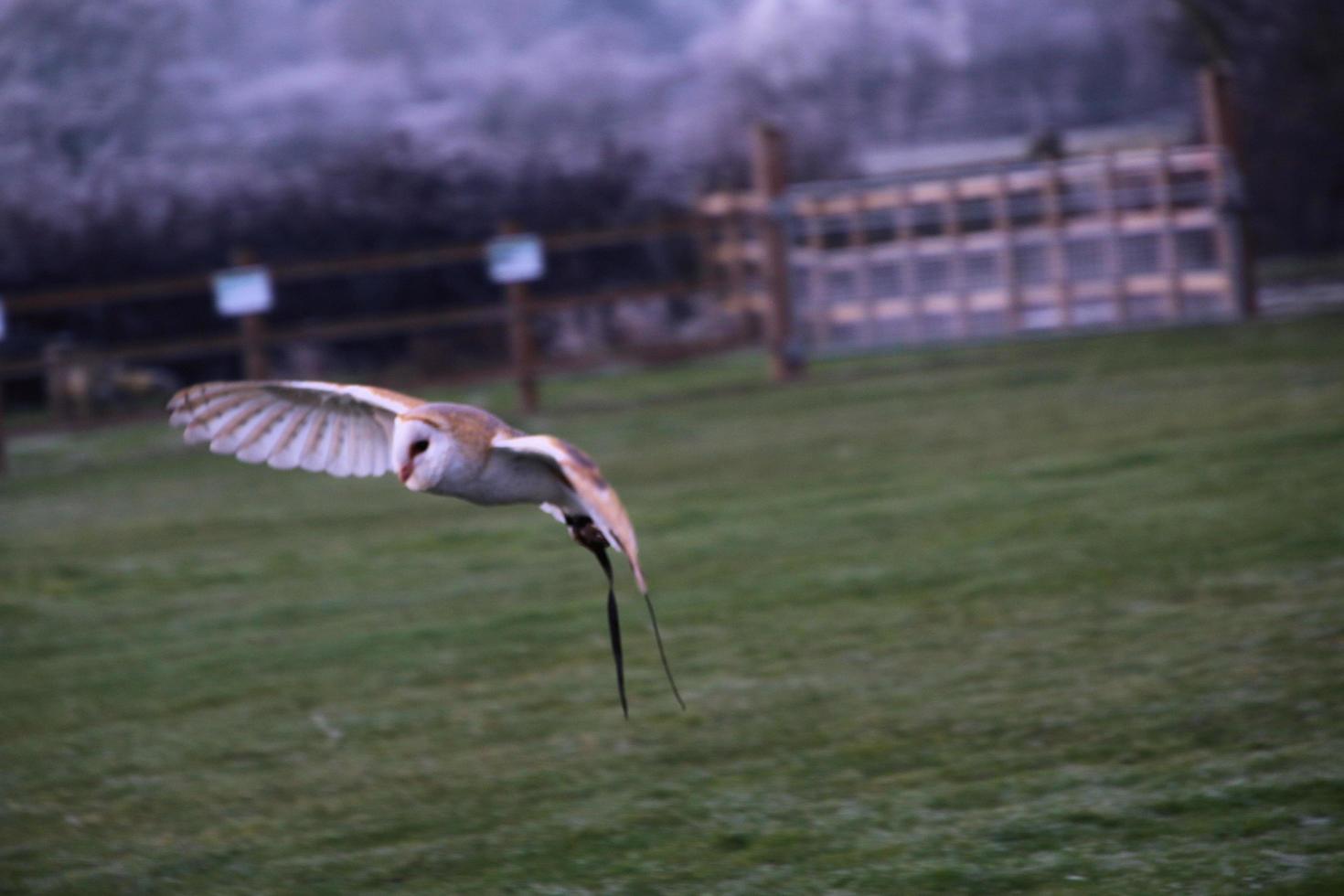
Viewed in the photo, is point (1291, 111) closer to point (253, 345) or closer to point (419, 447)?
point (253, 345)

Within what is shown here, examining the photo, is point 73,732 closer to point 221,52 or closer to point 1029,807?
point 1029,807

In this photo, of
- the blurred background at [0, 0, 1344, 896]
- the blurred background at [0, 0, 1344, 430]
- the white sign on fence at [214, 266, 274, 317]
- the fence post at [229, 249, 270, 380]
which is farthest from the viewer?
the blurred background at [0, 0, 1344, 430]

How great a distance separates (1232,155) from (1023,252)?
1464mm

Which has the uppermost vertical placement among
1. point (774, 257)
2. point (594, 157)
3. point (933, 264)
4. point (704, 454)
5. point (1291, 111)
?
point (594, 157)

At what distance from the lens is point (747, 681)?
4043 millimetres

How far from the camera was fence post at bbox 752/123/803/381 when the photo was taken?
10.9 meters

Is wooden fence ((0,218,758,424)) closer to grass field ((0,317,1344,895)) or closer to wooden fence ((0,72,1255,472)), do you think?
wooden fence ((0,72,1255,472))

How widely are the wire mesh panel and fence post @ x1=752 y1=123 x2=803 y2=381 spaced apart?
92 mm

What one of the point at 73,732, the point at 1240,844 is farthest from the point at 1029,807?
the point at 73,732

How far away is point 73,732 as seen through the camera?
407cm

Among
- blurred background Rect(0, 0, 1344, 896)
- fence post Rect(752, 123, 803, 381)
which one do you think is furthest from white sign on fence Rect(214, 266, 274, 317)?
fence post Rect(752, 123, 803, 381)

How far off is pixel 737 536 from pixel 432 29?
10774 millimetres

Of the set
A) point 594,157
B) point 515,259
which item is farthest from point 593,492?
point 594,157

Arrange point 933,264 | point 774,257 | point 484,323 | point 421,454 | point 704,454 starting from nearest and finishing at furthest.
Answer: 1. point 421,454
2. point 704,454
3. point 774,257
4. point 933,264
5. point 484,323
